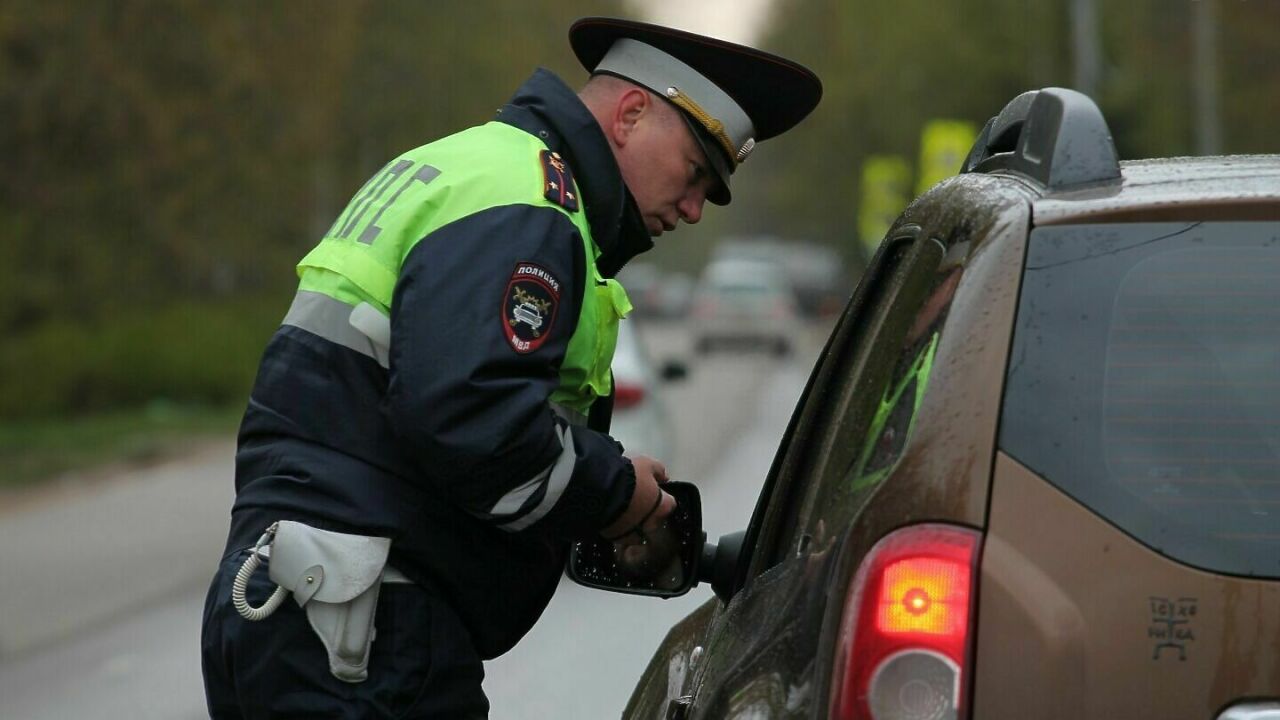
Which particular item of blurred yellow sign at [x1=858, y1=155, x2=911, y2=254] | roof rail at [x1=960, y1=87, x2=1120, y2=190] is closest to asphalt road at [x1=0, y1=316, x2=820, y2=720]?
roof rail at [x1=960, y1=87, x2=1120, y2=190]

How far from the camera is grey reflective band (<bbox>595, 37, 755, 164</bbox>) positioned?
3324 millimetres

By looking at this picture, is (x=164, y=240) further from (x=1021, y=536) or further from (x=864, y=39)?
(x=864, y=39)

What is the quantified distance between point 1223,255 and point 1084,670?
513 millimetres

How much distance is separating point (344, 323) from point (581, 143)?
491 millimetres

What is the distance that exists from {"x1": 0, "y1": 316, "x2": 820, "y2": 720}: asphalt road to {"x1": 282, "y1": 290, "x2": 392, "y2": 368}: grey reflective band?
14.7ft

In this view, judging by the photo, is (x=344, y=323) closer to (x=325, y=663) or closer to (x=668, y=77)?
(x=325, y=663)

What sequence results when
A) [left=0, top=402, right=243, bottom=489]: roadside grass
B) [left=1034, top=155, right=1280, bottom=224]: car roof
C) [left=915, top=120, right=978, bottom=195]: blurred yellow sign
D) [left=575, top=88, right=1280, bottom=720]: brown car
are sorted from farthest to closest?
[left=915, top=120, right=978, bottom=195]: blurred yellow sign < [left=0, top=402, right=243, bottom=489]: roadside grass < [left=1034, top=155, right=1280, bottom=224]: car roof < [left=575, top=88, right=1280, bottom=720]: brown car

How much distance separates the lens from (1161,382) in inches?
91.4

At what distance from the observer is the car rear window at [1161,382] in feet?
7.35

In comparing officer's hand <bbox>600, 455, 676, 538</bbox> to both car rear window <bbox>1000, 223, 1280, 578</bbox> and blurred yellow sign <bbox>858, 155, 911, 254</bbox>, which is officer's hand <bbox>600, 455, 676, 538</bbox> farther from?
blurred yellow sign <bbox>858, 155, 911, 254</bbox>

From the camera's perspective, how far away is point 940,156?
103 feet

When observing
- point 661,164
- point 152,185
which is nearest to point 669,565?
point 661,164

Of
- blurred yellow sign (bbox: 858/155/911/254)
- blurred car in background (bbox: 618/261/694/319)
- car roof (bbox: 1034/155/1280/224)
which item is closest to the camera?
car roof (bbox: 1034/155/1280/224)

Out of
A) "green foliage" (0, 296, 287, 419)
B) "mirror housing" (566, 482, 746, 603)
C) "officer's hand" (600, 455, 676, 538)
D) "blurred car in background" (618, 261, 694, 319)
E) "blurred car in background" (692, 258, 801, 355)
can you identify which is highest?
"officer's hand" (600, 455, 676, 538)
